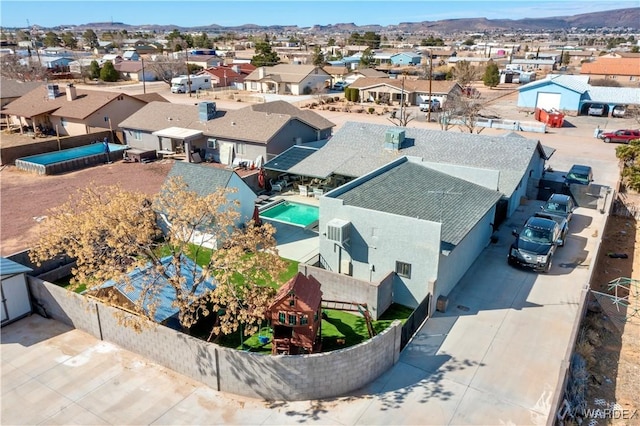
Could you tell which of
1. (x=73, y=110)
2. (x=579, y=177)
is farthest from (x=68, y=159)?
(x=579, y=177)

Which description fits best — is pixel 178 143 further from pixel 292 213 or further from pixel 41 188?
pixel 292 213

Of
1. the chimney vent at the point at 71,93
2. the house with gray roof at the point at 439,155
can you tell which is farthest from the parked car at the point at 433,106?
the chimney vent at the point at 71,93

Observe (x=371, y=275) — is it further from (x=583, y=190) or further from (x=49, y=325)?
(x=583, y=190)

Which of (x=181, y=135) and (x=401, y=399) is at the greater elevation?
(x=181, y=135)

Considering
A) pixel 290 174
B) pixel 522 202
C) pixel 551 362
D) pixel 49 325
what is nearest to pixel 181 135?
A: pixel 290 174

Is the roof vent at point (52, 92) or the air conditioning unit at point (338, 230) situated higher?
the roof vent at point (52, 92)

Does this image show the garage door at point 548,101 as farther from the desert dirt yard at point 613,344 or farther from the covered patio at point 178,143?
the covered patio at point 178,143
